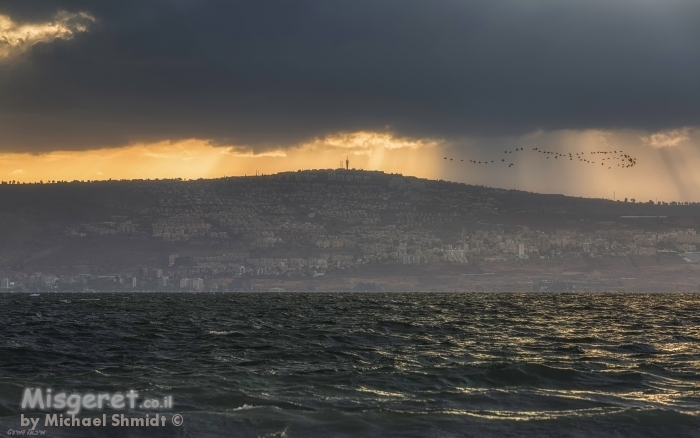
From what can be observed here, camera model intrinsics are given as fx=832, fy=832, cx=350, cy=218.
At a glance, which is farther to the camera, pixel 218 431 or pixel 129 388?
pixel 129 388

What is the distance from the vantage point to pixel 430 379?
29.3m

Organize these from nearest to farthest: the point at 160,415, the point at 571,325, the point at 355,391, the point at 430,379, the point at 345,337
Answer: the point at 160,415, the point at 355,391, the point at 430,379, the point at 345,337, the point at 571,325

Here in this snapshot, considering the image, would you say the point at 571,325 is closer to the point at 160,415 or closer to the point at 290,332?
the point at 290,332

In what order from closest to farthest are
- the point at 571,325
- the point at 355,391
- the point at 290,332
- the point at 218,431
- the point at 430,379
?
the point at 218,431 < the point at 355,391 < the point at 430,379 < the point at 290,332 < the point at 571,325

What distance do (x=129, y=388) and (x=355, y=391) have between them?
7286 millimetres

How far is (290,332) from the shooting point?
50656 mm

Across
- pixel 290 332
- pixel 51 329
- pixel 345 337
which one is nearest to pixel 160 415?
pixel 345 337

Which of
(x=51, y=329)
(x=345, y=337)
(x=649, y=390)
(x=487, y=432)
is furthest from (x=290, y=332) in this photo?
(x=487, y=432)

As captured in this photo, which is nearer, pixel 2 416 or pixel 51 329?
pixel 2 416

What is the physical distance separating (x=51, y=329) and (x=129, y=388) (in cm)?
2964

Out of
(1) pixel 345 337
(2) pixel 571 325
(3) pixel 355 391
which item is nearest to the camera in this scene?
(3) pixel 355 391

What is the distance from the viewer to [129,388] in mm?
26812

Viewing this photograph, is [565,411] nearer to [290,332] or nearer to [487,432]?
[487,432]

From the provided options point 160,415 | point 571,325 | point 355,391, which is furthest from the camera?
point 571,325
